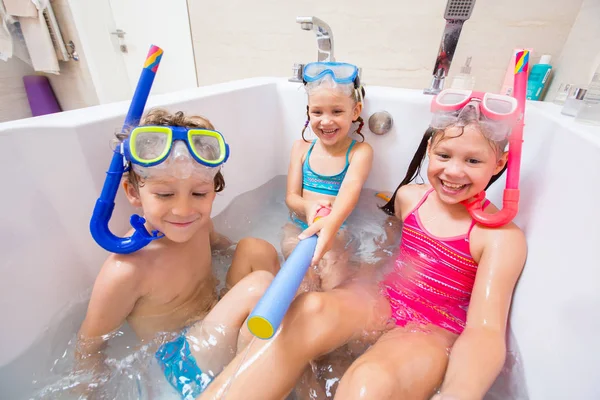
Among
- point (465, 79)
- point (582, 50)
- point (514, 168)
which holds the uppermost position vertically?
point (582, 50)

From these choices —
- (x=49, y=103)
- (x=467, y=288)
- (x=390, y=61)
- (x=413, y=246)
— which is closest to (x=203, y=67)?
(x=390, y=61)

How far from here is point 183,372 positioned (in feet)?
2.31

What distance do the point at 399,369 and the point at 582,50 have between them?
4.59ft

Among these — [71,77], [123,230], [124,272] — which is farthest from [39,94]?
[124,272]

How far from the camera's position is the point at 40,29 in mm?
2006

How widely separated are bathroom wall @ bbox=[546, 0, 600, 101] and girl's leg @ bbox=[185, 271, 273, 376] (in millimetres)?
1391

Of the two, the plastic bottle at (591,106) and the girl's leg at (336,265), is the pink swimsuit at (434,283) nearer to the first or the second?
the girl's leg at (336,265)

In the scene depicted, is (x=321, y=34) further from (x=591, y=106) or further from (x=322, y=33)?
(x=591, y=106)

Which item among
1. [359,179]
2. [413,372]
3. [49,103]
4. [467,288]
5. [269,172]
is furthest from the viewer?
[49,103]

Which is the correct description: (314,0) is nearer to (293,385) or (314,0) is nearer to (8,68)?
(293,385)

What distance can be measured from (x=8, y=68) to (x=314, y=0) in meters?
2.28

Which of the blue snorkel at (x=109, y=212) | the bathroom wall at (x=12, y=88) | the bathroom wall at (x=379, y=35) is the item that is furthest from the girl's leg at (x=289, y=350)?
the bathroom wall at (x=12, y=88)

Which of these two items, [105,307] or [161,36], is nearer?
[105,307]

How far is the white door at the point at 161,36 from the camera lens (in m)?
1.95
